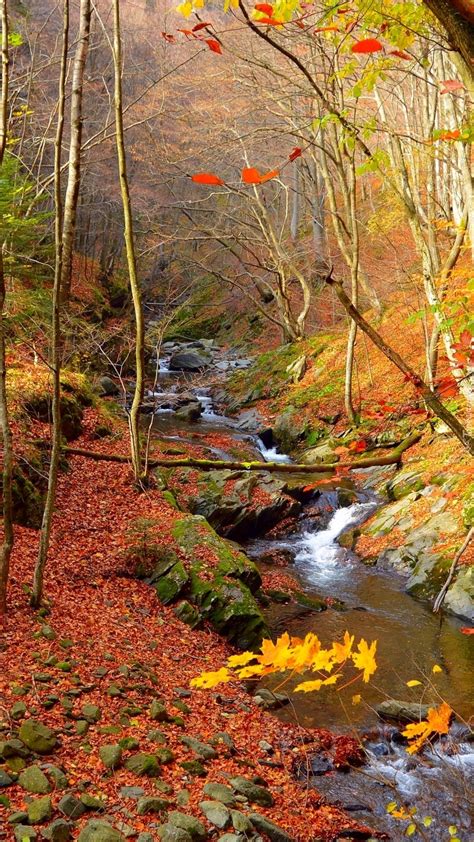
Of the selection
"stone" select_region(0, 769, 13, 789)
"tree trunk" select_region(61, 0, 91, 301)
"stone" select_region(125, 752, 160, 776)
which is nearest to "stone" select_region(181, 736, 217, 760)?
"stone" select_region(125, 752, 160, 776)

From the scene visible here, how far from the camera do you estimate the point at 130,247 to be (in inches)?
301

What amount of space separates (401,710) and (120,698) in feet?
9.08

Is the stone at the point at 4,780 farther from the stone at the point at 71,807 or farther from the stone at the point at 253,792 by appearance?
the stone at the point at 253,792

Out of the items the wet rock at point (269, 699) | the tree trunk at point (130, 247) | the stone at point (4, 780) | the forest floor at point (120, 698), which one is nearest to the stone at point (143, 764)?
the forest floor at point (120, 698)

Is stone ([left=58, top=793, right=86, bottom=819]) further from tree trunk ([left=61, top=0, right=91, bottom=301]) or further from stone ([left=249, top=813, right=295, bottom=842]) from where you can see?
tree trunk ([left=61, top=0, right=91, bottom=301])

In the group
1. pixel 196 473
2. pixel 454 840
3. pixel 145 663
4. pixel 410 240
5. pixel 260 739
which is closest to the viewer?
pixel 454 840

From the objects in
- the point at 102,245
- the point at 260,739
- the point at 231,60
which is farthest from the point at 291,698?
the point at 102,245

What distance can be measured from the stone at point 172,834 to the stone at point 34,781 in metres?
0.71

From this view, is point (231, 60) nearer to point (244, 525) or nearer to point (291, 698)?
point (244, 525)

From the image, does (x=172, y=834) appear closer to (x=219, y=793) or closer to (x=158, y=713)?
(x=219, y=793)

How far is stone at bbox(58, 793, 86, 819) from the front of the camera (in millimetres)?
3291

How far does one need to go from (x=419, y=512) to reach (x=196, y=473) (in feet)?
15.0

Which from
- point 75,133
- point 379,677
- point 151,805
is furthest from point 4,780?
point 75,133

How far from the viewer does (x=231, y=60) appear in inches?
591
